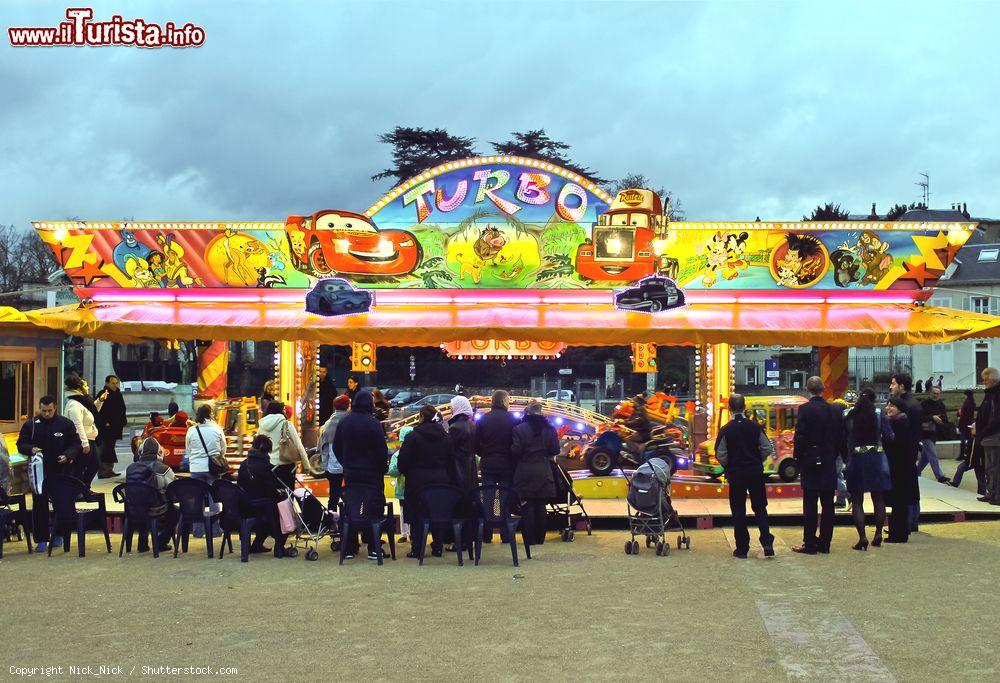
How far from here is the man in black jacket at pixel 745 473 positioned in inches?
400

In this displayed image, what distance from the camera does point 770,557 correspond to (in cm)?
1011

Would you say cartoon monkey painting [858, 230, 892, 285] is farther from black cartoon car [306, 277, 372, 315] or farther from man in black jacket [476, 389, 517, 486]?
man in black jacket [476, 389, 517, 486]

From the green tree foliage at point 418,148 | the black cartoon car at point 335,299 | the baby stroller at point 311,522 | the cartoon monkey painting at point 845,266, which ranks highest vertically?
the green tree foliage at point 418,148

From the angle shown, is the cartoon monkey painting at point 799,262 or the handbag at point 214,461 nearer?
the handbag at point 214,461

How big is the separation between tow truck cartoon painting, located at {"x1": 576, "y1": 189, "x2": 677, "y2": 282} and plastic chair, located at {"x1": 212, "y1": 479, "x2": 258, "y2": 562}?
814 centimetres

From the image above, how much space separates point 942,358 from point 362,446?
4600 cm

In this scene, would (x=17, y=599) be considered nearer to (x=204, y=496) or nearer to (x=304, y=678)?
(x=204, y=496)

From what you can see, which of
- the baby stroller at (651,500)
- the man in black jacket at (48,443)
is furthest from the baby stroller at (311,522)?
the baby stroller at (651,500)

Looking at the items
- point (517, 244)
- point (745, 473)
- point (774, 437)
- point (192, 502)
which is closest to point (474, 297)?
point (517, 244)

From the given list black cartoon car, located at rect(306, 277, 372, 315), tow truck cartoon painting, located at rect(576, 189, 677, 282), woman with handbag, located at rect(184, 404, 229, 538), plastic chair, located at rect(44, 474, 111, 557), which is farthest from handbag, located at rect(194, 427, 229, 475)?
tow truck cartoon painting, located at rect(576, 189, 677, 282)

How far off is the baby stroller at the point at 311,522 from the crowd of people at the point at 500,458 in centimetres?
20

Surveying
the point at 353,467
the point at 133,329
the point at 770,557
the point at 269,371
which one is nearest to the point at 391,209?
the point at 133,329

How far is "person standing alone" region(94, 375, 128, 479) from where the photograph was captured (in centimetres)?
1600

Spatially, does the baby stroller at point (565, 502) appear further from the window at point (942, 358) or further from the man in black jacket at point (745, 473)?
the window at point (942, 358)
